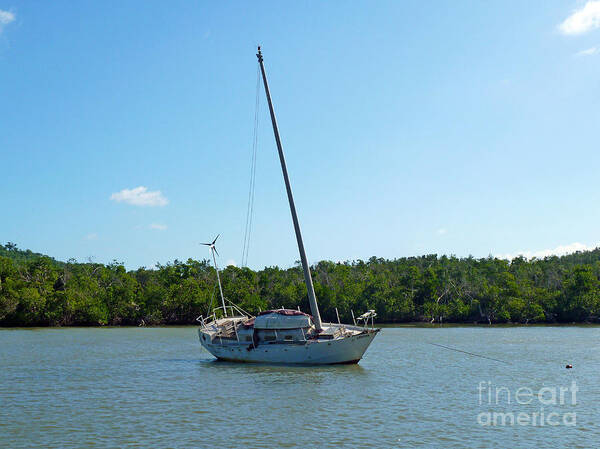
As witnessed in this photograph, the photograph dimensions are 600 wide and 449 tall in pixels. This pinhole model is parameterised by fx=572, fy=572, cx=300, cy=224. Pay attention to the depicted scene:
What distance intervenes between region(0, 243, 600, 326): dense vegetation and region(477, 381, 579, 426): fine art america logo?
69592 millimetres

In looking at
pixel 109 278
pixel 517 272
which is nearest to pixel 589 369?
pixel 517 272

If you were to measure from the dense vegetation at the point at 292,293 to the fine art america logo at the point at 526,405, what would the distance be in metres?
69.6

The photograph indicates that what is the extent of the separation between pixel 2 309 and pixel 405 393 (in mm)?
80290

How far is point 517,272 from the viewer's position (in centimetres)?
11781

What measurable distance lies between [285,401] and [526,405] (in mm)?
11679

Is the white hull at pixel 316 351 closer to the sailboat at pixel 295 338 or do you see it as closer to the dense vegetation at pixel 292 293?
the sailboat at pixel 295 338

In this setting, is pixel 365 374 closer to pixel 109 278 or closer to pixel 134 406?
pixel 134 406

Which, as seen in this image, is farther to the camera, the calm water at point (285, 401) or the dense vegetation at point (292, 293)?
the dense vegetation at point (292, 293)

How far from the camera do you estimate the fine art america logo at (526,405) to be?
79.7 ft

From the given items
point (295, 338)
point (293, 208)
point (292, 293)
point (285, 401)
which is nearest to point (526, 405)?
point (285, 401)

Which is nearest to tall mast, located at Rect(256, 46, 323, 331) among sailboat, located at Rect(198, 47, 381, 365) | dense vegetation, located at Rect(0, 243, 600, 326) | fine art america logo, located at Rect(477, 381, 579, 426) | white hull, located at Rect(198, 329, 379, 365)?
sailboat, located at Rect(198, 47, 381, 365)

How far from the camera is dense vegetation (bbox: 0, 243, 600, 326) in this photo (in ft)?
313

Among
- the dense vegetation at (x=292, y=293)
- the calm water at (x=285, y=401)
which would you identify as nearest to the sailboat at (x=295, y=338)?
the calm water at (x=285, y=401)

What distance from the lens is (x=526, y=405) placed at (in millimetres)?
27531
